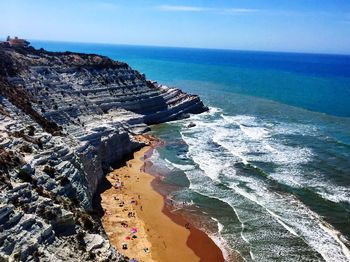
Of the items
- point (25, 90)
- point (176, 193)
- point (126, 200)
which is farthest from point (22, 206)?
point (25, 90)

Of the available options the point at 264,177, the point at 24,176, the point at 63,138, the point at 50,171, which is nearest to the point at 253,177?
the point at 264,177

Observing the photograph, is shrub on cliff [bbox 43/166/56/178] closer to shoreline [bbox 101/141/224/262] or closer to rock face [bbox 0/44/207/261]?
rock face [bbox 0/44/207/261]

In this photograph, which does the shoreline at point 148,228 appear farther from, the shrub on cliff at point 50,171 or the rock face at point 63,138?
the shrub on cliff at point 50,171

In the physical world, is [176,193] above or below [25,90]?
below

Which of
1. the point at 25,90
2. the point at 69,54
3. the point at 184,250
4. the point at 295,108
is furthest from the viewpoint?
the point at 295,108

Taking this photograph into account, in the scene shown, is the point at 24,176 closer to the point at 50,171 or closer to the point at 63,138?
the point at 50,171

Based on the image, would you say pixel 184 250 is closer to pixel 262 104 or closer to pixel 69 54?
pixel 69 54
